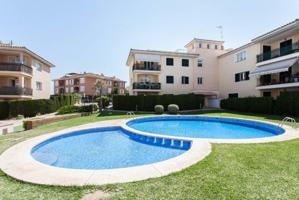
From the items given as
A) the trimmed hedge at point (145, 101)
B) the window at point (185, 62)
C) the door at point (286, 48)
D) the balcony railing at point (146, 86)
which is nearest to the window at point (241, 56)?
the door at point (286, 48)

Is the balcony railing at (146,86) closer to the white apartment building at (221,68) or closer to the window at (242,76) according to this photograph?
the white apartment building at (221,68)

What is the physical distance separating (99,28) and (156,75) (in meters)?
17.4

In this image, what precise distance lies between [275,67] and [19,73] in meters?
39.4

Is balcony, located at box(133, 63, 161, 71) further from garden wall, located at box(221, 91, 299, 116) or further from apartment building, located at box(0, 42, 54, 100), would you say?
apartment building, located at box(0, 42, 54, 100)

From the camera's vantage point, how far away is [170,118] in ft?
84.3

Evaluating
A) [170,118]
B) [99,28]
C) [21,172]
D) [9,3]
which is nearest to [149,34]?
[99,28]

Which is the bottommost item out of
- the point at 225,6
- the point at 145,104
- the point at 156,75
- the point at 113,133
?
the point at 113,133

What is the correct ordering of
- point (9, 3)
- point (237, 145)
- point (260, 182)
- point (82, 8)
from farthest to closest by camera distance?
point (82, 8) → point (9, 3) → point (237, 145) → point (260, 182)

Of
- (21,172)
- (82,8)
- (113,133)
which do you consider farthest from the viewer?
(82,8)

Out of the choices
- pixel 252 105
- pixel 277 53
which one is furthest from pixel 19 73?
pixel 277 53

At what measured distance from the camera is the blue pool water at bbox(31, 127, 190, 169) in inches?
372

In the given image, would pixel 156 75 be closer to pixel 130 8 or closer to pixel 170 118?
pixel 170 118

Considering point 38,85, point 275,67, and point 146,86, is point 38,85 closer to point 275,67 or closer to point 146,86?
point 146,86

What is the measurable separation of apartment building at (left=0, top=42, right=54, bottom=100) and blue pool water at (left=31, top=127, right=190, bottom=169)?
71.5ft
